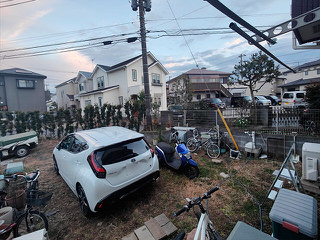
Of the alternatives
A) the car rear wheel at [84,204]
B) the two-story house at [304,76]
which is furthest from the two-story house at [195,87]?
the car rear wheel at [84,204]

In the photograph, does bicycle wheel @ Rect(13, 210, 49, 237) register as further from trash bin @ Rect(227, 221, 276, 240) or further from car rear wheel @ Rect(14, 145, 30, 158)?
car rear wheel @ Rect(14, 145, 30, 158)

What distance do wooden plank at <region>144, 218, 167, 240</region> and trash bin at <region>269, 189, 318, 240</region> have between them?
153 cm

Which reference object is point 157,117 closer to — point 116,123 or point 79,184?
point 116,123

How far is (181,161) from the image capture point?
4.47 metres

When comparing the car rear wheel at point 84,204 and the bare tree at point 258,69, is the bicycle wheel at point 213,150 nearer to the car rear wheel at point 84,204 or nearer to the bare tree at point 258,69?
the car rear wheel at point 84,204

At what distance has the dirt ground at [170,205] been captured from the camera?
2736 millimetres

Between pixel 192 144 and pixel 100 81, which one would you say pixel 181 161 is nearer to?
pixel 192 144

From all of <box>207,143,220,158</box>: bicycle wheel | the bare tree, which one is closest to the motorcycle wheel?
<box>207,143,220,158</box>: bicycle wheel

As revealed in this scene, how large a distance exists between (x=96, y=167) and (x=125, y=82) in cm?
1561

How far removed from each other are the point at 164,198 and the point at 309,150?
310 cm

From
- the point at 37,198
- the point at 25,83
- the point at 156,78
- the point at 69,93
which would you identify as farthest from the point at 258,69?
the point at 25,83

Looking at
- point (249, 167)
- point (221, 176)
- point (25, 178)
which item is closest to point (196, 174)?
point (221, 176)

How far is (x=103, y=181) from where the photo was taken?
2768 mm

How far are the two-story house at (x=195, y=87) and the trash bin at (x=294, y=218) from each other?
47.5 feet
